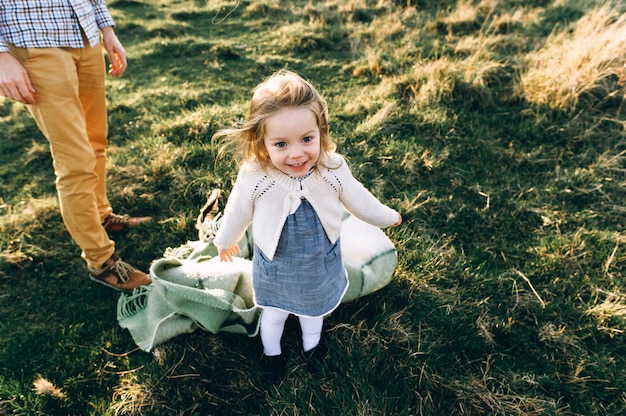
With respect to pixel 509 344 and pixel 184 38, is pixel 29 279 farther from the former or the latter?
pixel 184 38

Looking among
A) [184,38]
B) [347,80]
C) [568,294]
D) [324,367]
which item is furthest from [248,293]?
[184,38]

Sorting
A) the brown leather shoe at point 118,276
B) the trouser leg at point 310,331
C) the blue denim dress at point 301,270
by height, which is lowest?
the brown leather shoe at point 118,276

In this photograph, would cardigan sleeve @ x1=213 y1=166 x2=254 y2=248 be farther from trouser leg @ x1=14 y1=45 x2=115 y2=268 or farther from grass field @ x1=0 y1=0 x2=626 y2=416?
trouser leg @ x1=14 y1=45 x2=115 y2=268

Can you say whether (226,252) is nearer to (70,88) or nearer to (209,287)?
(209,287)

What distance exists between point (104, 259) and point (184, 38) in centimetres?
576

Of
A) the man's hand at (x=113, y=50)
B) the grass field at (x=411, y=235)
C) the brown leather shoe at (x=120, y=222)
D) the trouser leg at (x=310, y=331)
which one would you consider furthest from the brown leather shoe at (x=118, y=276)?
the man's hand at (x=113, y=50)

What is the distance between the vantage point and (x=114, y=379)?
240 cm

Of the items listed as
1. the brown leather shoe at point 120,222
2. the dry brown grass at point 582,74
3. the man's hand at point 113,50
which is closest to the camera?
the man's hand at point 113,50

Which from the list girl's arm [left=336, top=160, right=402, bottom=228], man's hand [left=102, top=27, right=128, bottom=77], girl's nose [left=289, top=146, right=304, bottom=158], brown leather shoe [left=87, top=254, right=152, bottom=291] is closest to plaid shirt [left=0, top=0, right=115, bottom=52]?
man's hand [left=102, top=27, right=128, bottom=77]

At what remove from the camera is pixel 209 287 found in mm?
2609

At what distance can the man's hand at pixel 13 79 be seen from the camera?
2115mm

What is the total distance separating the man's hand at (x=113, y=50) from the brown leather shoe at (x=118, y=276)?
1382 mm

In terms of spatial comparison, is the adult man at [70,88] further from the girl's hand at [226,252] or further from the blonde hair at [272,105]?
the blonde hair at [272,105]

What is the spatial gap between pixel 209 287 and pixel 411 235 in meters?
1.55
